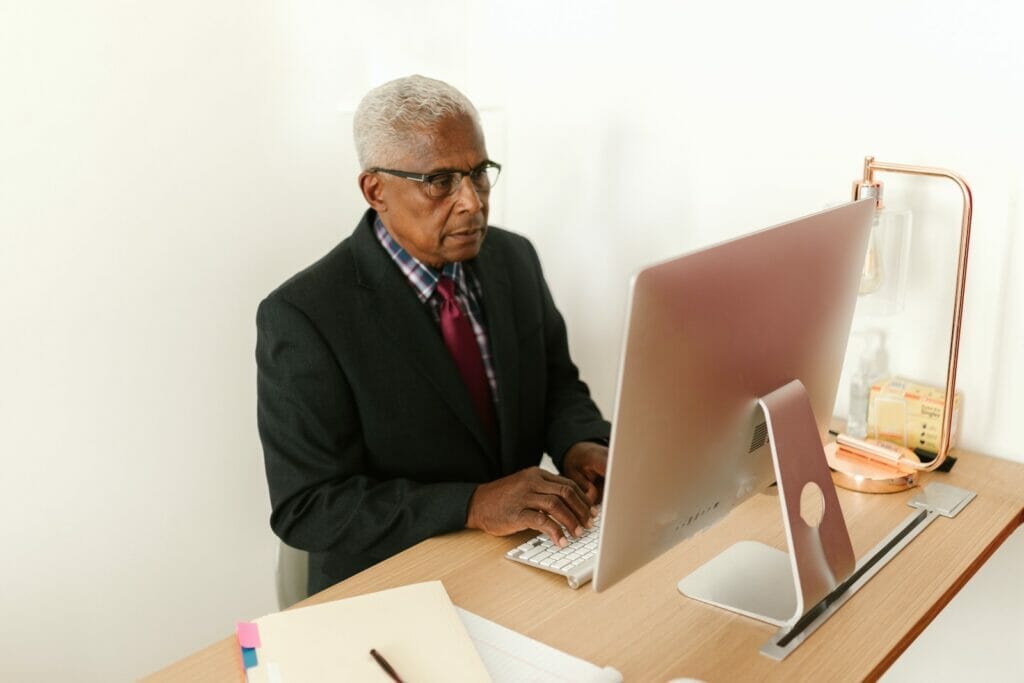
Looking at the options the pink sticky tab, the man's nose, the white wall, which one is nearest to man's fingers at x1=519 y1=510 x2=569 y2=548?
the pink sticky tab

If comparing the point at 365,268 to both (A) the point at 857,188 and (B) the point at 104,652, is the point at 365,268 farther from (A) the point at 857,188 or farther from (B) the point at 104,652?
(B) the point at 104,652

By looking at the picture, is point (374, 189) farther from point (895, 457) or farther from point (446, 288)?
point (895, 457)

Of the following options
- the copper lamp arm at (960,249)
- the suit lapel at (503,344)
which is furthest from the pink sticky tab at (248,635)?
the copper lamp arm at (960,249)

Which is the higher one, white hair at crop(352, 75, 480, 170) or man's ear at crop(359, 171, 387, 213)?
white hair at crop(352, 75, 480, 170)

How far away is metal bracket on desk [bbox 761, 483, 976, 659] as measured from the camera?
1325mm

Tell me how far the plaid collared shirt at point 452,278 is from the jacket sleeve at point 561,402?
0.16m

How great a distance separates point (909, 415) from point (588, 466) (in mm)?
606

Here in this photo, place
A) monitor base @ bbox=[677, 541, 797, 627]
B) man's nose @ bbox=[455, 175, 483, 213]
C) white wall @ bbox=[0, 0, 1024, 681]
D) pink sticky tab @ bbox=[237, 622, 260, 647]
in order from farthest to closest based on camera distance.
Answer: white wall @ bbox=[0, 0, 1024, 681] < man's nose @ bbox=[455, 175, 483, 213] < monitor base @ bbox=[677, 541, 797, 627] < pink sticky tab @ bbox=[237, 622, 260, 647]

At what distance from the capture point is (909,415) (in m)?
1.88

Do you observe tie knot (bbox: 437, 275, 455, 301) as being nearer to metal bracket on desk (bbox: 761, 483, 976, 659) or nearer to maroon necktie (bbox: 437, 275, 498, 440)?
maroon necktie (bbox: 437, 275, 498, 440)

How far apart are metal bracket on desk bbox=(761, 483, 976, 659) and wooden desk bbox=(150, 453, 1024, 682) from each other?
0.4 inches

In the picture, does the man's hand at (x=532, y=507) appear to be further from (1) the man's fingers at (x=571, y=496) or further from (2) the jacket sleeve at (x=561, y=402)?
(2) the jacket sleeve at (x=561, y=402)

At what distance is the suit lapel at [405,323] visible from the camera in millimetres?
1778

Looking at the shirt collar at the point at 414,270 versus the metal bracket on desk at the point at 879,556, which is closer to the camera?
the metal bracket on desk at the point at 879,556
